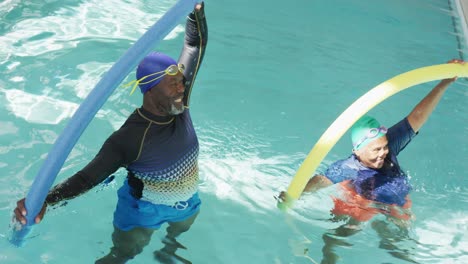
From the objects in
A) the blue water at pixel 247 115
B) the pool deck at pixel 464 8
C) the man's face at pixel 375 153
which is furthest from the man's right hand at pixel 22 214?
the pool deck at pixel 464 8

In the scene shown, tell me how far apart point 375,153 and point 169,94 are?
1.68 meters

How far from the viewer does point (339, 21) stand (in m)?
10.1

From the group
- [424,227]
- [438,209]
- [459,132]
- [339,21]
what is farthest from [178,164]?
[339,21]

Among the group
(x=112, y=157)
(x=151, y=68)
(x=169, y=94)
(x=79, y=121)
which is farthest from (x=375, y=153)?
(x=79, y=121)

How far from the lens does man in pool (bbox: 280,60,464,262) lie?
164 inches

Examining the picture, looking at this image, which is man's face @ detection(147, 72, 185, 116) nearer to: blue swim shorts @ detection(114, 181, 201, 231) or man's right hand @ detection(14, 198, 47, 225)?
blue swim shorts @ detection(114, 181, 201, 231)

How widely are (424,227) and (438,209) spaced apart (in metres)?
0.42

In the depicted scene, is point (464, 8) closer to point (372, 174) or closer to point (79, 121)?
point (372, 174)

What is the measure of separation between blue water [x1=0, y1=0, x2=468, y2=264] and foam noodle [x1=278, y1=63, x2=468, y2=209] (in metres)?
0.86

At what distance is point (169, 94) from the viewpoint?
3.27 m

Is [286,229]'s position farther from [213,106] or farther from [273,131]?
[213,106]

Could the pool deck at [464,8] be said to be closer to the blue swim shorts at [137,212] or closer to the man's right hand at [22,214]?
the blue swim shorts at [137,212]

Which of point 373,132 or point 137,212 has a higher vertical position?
point 373,132

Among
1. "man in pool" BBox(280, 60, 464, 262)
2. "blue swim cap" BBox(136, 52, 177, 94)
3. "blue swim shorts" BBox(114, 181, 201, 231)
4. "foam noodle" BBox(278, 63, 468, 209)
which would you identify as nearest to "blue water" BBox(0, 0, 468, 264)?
"man in pool" BBox(280, 60, 464, 262)
